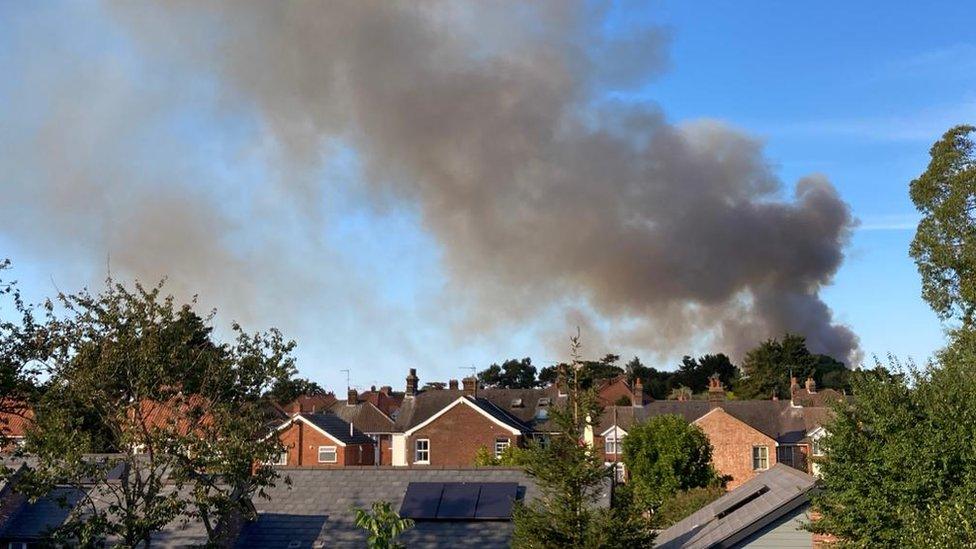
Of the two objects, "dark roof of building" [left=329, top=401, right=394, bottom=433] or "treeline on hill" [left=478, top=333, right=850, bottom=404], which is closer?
"dark roof of building" [left=329, top=401, right=394, bottom=433]

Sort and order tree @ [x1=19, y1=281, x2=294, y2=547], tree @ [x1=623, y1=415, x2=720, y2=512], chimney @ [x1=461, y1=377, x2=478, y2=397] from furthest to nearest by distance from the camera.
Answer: chimney @ [x1=461, y1=377, x2=478, y2=397]
tree @ [x1=623, y1=415, x2=720, y2=512]
tree @ [x1=19, y1=281, x2=294, y2=547]

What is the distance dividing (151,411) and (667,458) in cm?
3396

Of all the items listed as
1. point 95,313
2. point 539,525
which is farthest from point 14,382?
point 539,525

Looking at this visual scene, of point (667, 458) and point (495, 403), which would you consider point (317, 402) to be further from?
point (667, 458)

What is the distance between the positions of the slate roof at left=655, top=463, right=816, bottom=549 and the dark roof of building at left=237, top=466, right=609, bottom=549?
311cm

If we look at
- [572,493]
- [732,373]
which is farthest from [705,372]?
[572,493]

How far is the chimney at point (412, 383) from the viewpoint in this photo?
229 feet

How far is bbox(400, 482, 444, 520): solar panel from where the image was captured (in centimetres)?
2603

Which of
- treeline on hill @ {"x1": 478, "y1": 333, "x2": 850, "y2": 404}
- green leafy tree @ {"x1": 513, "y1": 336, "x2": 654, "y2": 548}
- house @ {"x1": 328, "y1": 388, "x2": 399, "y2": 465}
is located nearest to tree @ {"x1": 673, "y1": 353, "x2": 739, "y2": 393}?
treeline on hill @ {"x1": 478, "y1": 333, "x2": 850, "y2": 404}

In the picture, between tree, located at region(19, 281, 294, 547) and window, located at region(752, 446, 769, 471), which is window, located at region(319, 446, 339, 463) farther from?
tree, located at region(19, 281, 294, 547)

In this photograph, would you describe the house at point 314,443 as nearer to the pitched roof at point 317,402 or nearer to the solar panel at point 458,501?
the solar panel at point 458,501

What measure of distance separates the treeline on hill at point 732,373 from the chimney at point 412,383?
103 ft

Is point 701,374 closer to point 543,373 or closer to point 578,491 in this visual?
point 543,373

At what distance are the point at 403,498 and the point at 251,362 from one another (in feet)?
26.4
